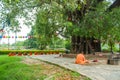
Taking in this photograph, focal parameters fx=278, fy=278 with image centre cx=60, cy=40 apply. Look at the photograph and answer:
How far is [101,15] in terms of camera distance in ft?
59.4

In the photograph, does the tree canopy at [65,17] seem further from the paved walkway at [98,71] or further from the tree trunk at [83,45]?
the paved walkway at [98,71]

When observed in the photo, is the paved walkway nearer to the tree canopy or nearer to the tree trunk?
the tree canopy

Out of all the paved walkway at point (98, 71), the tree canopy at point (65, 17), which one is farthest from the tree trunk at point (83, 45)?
the paved walkway at point (98, 71)

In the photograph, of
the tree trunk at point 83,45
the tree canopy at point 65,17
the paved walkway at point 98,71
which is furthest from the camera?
the tree trunk at point 83,45

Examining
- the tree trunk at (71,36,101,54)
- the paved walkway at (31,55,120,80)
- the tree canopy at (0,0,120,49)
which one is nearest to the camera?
the paved walkway at (31,55,120,80)

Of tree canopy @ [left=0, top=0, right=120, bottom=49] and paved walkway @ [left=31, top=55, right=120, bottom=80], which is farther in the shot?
tree canopy @ [left=0, top=0, right=120, bottom=49]

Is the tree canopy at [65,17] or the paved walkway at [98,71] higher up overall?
the tree canopy at [65,17]

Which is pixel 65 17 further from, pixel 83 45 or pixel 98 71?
pixel 98 71

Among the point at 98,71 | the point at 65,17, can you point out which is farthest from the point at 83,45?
the point at 98,71

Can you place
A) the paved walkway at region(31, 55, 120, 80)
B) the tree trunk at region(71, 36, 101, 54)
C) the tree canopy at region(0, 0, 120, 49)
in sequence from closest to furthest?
the paved walkway at region(31, 55, 120, 80) < the tree canopy at region(0, 0, 120, 49) < the tree trunk at region(71, 36, 101, 54)

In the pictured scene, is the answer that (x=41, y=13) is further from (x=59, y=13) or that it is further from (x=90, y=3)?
(x=90, y=3)

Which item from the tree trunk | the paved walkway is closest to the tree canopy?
the tree trunk

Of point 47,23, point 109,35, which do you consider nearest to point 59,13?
point 47,23

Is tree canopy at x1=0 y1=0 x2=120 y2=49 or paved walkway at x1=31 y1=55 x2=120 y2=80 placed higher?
tree canopy at x1=0 y1=0 x2=120 y2=49
